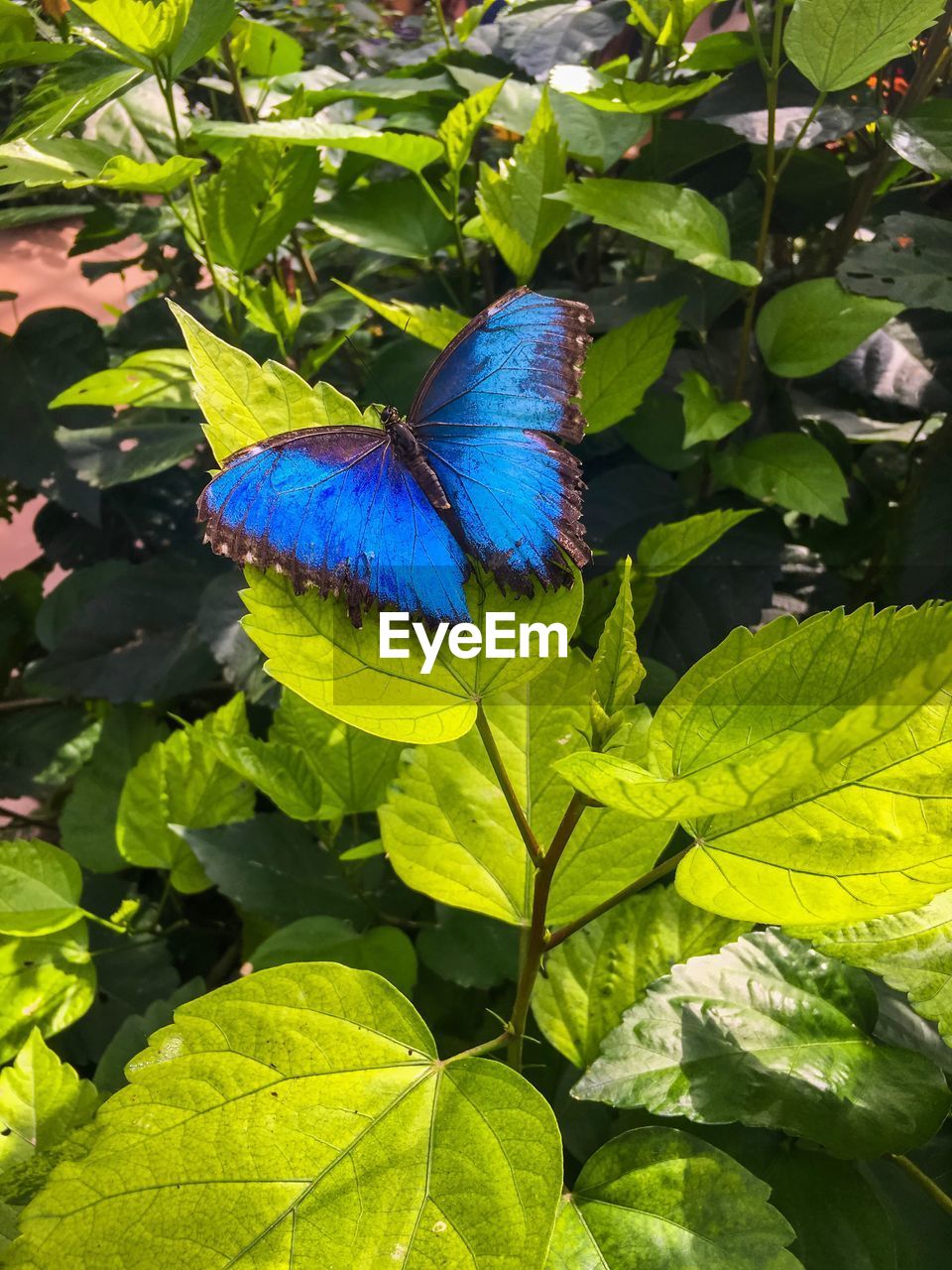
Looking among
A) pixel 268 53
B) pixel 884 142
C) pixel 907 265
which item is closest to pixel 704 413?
pixel 907 265

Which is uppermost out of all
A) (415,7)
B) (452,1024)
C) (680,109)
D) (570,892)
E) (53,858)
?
(415,7)

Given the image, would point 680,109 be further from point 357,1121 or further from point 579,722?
point 357,1121

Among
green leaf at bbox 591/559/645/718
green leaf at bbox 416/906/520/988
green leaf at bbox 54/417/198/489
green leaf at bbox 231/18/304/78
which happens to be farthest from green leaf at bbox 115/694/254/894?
green leaf at bbox 231/18/304/78

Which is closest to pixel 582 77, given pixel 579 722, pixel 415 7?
pixel 579 722

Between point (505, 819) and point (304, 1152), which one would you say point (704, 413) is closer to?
point (505, 819)

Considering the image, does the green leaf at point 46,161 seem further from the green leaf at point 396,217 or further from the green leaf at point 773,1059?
the green leaf at point 773,1059

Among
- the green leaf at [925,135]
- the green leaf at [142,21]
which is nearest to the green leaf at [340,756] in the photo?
the green leaf at [142,21]
